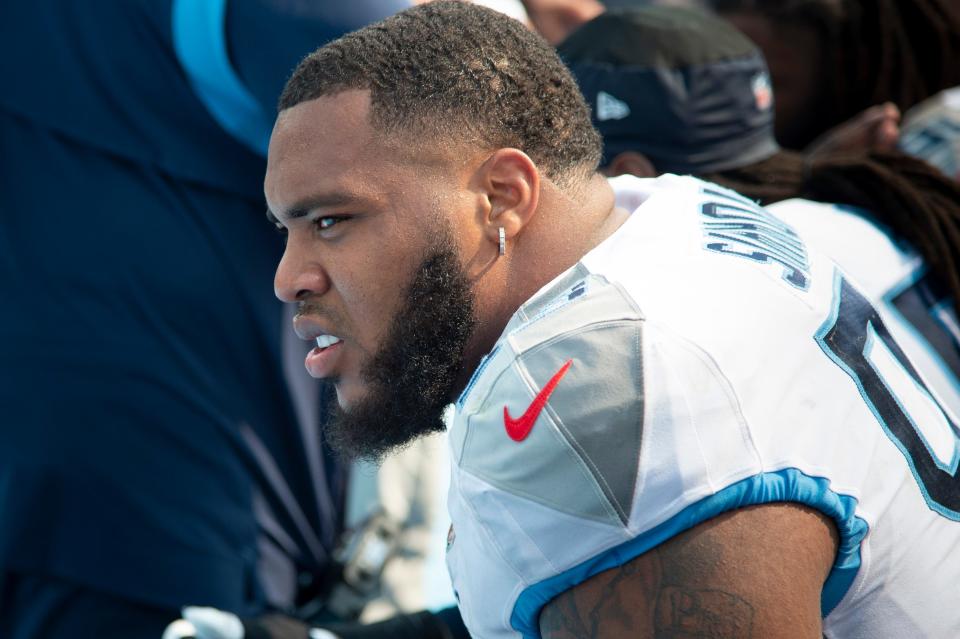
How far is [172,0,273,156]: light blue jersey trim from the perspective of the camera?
2.43m

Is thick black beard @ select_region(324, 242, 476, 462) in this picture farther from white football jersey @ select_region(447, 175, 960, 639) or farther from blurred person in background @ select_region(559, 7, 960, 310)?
blurred person in background @ select_region(559, 7, 960, 310)

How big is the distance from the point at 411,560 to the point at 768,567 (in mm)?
1740

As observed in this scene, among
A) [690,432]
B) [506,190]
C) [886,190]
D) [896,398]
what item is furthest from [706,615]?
[886,190]

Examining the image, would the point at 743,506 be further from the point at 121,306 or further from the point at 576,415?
the point at 121,306

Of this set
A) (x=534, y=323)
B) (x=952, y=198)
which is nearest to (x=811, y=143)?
(x=952, y=198)

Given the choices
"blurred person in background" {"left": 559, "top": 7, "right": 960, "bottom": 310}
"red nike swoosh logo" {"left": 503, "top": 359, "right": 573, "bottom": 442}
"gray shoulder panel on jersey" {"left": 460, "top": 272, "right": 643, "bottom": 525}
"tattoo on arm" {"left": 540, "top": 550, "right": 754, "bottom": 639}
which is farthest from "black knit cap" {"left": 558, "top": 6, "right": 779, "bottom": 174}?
"tattoo on arm" {"left": 540, "top": 550, "right": 754, "bottom": 639}

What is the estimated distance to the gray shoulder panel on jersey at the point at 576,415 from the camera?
1.41 metres

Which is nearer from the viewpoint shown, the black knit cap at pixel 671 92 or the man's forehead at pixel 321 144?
the man's forehead at pixel 321 144

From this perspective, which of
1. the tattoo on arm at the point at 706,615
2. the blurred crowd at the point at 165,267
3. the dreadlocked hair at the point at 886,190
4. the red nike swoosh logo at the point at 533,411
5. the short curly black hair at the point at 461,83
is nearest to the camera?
the tattoo on arm at the point at 706,615

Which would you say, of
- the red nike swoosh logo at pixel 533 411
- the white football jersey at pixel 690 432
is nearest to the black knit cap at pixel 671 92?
the white football jersey at pixel 690 432

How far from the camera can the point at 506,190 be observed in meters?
1.72

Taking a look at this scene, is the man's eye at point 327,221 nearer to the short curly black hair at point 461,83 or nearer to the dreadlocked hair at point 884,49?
the short curly black hair at point 461,83

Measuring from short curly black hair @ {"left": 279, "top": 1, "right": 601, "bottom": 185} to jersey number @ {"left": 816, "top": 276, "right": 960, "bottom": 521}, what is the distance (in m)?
0.46

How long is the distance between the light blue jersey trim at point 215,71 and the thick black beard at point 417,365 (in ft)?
2.95
